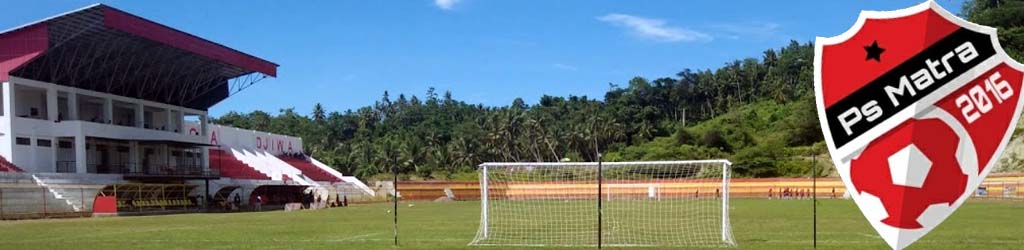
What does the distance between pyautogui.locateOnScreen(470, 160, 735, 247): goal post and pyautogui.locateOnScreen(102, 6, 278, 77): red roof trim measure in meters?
21.9

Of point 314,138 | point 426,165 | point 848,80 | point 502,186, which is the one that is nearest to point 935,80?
point 848,80

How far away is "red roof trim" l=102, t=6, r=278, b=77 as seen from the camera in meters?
45.8

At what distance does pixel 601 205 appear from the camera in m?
19.7

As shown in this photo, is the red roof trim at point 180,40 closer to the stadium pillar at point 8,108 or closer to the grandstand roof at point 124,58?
the grandstand roof at point 124,58

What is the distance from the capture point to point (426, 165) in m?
109

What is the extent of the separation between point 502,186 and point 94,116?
31.1 metres

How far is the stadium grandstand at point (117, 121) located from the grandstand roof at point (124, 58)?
68mm

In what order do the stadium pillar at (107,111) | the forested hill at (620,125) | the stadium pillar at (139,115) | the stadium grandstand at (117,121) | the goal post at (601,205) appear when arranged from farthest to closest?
the forested hill at (620,125) → the stadium pillar at (139,115) → the stadium pillar at (107,111) → the stadium grandstand at (117,121) → the goal post at (601,205)

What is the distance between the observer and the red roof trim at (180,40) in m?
45.8

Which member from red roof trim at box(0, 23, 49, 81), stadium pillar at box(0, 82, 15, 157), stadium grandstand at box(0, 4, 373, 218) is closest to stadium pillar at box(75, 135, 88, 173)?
stadium grandstand at box(0, 4, 373, 218)

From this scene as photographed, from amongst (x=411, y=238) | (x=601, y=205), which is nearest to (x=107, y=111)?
(x=411, y=238)

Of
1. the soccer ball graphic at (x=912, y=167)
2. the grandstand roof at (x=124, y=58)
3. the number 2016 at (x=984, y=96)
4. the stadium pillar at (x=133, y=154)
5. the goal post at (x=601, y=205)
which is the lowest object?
the goal post at (x=601, y=205)

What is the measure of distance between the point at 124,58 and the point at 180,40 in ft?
11.9

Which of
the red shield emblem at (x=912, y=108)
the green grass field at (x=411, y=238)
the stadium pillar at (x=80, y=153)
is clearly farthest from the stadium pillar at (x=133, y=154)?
the red shield emblem at (x=912, y=108)
